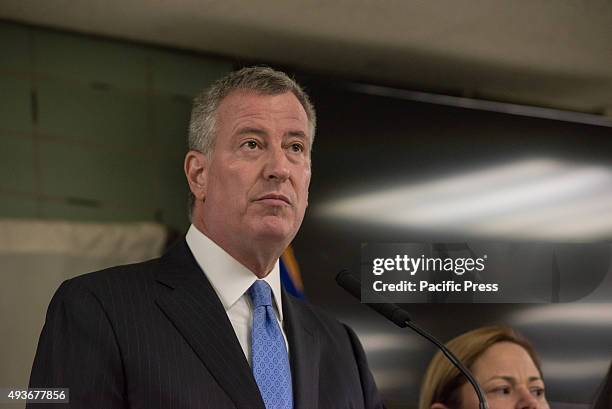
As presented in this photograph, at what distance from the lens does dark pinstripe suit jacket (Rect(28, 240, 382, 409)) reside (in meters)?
1.20

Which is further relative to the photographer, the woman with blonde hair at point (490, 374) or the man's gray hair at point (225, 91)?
the woman with blonde hair at point (490, 374)

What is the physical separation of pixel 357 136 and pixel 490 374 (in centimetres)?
63

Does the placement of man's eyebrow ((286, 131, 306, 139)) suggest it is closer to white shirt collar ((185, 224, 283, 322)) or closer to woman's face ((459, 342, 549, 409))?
white shirt collar ((185, 224, 283, 322))

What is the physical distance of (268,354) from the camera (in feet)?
4.38

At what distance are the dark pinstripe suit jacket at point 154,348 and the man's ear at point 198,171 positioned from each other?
11 cm

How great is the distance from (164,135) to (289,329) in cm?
80

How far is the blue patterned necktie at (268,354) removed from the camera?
1.32 meters

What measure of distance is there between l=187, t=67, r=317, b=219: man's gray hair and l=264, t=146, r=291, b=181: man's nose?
0.32ft

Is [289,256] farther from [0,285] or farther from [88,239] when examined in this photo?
[0,285]

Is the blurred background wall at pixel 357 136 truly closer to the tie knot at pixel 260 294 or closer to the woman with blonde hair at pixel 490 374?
the woman with blonde hair at pixel 490 374

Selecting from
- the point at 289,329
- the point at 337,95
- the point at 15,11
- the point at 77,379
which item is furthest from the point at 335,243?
the point at 77,379

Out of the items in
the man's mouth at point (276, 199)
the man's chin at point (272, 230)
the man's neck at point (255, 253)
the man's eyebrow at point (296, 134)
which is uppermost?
the man's eyebrow at point (296, 134)


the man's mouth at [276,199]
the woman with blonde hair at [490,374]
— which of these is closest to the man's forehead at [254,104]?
the man's mouth at [276,199]

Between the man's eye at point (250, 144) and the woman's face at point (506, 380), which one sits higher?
the man's eye at point (250, 144)
